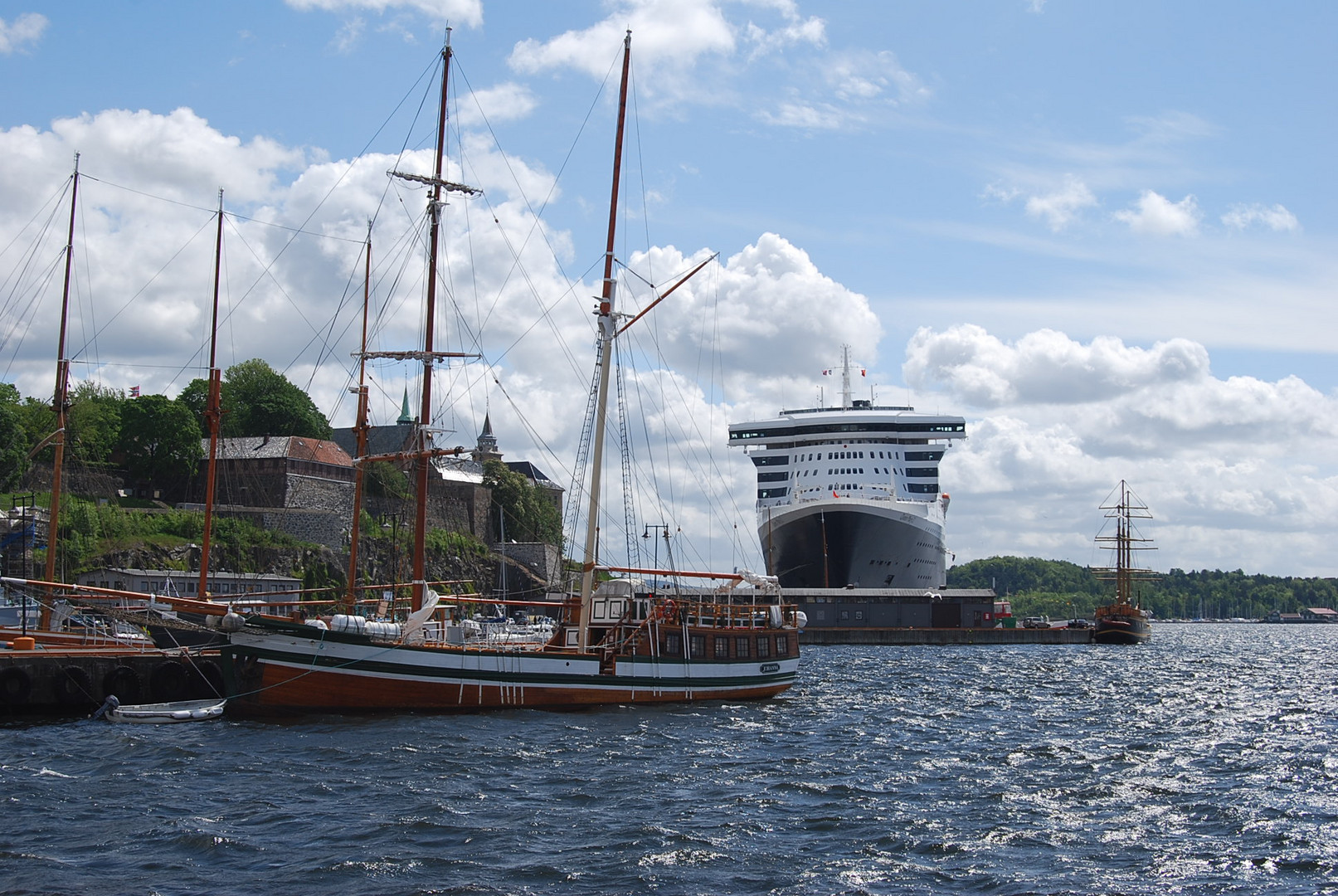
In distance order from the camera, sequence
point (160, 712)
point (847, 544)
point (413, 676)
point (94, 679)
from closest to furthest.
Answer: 1. point (160, 712)
2. point (413, 676)
3. point (94, 679)
4. point (847, 544)

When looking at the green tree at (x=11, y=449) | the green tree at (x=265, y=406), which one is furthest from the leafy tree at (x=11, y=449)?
the green tree at (x=265, y=406)

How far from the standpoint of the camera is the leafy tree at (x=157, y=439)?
3524 inches

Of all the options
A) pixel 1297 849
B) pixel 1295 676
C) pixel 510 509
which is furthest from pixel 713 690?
pixel 510 509

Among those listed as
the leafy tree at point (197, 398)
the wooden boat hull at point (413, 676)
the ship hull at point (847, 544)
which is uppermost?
the leafy tree at point (197, 398)

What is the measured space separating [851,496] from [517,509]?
1554 inches

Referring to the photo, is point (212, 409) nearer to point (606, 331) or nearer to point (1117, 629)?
point (606, 331)

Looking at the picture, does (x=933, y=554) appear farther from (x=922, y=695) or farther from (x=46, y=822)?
(x=46, y=822)

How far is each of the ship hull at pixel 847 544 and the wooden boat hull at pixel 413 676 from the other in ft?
165

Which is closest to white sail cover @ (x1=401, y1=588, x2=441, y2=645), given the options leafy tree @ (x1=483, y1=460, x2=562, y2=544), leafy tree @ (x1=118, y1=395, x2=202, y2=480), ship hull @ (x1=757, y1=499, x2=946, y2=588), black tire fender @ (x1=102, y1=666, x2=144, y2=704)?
black tire fender @ (x1=102, y1=666, x2=144, y2=704)

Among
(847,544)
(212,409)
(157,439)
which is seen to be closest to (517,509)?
(157,439)

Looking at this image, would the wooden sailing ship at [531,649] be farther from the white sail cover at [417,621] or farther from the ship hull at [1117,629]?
the ship hull at [1117,629]

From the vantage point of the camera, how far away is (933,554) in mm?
94250

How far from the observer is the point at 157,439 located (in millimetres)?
89875

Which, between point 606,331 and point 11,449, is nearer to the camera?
point 606,331
